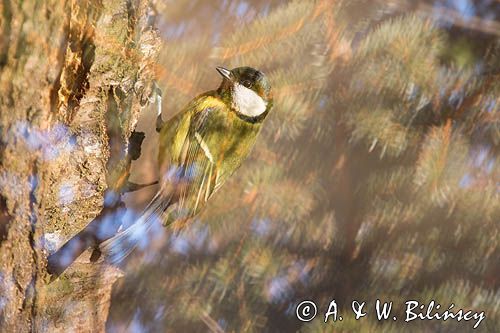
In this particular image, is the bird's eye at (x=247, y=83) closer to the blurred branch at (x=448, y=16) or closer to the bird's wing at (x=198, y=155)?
the bird's wing at (x=198, y=155)

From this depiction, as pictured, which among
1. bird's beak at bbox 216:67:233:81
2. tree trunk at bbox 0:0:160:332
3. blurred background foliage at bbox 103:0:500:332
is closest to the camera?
tree trunk at bbox 0:0:160:332

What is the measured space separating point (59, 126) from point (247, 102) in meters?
0.15

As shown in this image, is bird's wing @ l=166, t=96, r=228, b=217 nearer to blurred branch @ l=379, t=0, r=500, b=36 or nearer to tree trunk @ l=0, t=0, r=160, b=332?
tree trunk @ l=0, t=0, r=160, b=332

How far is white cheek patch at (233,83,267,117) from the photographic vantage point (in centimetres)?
47

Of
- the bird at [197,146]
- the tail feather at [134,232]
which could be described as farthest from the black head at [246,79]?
the tail feather at [134,232]

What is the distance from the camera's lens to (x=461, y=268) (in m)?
0.68

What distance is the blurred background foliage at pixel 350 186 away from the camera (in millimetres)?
571

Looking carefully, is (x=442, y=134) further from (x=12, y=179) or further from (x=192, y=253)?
(x=12, y=179)

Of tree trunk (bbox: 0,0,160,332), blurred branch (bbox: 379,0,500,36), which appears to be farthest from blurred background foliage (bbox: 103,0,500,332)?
tree trunk (bbox: 0,0,160,332)

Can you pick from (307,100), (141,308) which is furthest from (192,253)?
(307,100)

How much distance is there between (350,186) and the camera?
0.65m

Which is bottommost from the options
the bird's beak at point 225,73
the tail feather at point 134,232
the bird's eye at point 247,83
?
the tail feather at point 134,232

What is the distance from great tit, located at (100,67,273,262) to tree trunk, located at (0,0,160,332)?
0.03 m

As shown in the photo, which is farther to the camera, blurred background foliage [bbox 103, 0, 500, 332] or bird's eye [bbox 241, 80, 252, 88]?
blurred background foliage [bbox 103, 0, 500, 332]
